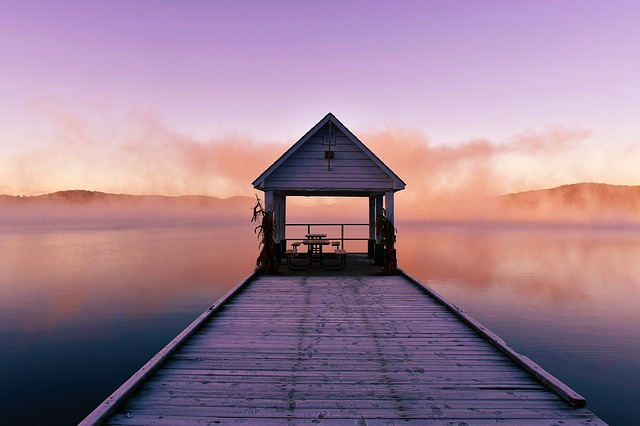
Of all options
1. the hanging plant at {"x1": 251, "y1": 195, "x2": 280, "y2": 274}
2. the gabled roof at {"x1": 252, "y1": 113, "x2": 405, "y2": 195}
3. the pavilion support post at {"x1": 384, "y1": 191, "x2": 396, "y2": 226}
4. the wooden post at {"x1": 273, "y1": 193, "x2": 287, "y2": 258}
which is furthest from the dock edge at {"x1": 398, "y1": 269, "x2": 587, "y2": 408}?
the wooden post at {"x1": 273, "y1": 193, "x2": 287, "y2": 258}

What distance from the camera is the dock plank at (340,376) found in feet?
12.8

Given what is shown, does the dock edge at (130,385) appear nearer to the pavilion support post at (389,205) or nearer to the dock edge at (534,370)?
the dock edge at (534,370)

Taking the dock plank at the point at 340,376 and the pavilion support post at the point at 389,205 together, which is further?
the pavilion support post at the point at 389,205

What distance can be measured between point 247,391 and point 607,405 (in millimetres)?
9480

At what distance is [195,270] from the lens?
2997 centimetres

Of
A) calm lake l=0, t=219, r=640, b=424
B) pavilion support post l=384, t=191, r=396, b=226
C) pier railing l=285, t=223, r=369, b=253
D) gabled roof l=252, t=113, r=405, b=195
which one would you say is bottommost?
calm lake l=0, t=219, r=640, b=424

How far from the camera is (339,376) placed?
4793 millimetres

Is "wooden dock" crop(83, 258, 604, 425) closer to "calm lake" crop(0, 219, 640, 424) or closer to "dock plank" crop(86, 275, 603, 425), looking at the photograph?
"dock plank" crop(86, 275, 603, 425)

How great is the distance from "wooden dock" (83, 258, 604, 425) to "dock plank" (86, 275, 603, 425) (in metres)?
0.01

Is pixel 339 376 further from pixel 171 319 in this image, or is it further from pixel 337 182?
pixel 171 319

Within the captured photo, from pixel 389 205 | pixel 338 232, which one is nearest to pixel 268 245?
pixel 389 205

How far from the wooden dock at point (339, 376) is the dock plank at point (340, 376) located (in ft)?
0.05

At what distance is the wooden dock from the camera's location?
12.8 ft

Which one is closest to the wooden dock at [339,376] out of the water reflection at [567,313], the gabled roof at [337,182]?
the gabled roof at [337,182]
